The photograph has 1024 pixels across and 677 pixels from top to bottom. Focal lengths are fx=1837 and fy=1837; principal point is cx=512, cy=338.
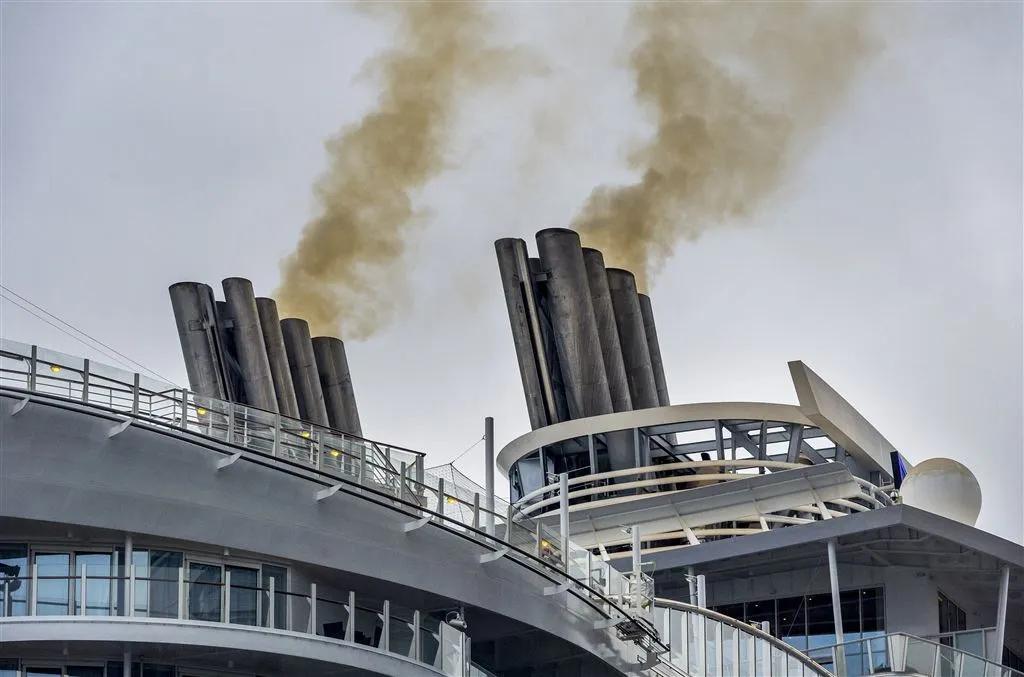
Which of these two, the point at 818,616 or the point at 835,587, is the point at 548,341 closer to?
the point at 818,616

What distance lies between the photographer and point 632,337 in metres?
56.0

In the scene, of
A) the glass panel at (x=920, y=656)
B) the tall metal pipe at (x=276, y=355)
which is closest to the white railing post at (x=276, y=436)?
the glass panel at (x=920, y=656)

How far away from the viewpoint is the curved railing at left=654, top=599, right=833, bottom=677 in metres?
36.3

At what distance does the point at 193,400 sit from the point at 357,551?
3.97m

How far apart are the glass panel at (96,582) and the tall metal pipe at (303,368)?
32.3 meters

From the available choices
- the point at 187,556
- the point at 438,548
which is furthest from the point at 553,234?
the point at 187,556

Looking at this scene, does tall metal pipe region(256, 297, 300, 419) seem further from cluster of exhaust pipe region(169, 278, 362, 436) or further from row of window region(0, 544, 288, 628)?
row of window region(0, 544, 288, 628)

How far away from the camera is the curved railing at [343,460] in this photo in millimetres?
29078

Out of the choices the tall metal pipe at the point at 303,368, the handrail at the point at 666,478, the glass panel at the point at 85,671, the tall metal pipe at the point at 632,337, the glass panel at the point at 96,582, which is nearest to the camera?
the glass panel at the point at 96,582

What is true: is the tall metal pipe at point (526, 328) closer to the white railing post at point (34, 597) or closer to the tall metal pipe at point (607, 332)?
the tall metal pipe at point (607, 332)

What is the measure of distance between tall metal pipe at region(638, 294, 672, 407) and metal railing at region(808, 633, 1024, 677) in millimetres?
20124

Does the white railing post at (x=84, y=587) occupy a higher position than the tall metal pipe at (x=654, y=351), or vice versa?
the tall metal pipe at (x=654, y=351)

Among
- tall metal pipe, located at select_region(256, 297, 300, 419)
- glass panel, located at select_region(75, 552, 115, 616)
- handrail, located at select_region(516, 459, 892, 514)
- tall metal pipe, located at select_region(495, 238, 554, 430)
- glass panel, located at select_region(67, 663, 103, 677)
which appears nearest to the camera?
glass panel, located at select_region(75, 552, 115, 616)

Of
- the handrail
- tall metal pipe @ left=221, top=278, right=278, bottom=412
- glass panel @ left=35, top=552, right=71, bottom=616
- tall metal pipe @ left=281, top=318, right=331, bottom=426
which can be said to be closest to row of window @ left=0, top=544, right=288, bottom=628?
glass panel @ left=35, top=552, right=71, bottom=616
